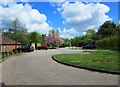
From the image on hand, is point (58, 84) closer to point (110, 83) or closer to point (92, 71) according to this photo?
point (110, 83)

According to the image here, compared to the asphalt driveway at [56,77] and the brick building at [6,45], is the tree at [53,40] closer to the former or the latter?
the brick building at [6,45]

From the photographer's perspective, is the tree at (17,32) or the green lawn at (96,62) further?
the tree at (17,32)

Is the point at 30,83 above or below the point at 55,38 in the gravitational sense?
below

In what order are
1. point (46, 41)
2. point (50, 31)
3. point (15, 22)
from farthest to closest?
point (50, 31) < point (46, 41) < point (15, 22)

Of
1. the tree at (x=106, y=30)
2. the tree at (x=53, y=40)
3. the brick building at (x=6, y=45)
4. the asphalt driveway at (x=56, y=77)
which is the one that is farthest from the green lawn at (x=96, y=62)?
the tree at (x=106, y=30)

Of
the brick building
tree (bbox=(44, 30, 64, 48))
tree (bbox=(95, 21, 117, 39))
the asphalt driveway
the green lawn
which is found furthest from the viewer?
tree (bbox=(44, 30, 64, 48))

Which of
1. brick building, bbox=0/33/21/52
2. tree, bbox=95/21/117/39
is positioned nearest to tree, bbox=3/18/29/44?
brick building, bbox=0/33/21/52

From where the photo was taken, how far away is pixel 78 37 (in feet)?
436

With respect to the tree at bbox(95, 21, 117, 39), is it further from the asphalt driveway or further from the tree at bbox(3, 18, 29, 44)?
the asphalt driveway

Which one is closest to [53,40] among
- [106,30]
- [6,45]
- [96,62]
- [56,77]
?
[106,30]

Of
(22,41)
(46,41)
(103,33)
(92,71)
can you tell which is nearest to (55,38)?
(46,41)

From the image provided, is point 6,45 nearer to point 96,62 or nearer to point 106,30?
point 96,62

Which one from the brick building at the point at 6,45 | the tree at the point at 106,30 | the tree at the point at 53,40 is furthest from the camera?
the tree at the point at 53,40

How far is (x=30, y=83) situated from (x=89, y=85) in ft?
8.83
